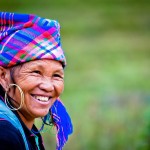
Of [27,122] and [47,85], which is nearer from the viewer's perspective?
[47,85]

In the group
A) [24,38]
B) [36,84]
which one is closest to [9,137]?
[36,84]

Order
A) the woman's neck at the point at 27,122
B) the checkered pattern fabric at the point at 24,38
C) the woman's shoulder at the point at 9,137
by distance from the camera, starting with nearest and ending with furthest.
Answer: the woman's shoulder at the point at 9,137 < the checkered pattern fabric at the point at 24,38 < the woman's neck at the point at 27,122

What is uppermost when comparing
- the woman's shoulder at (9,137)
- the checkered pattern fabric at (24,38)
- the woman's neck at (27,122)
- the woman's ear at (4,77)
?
the checkered pattern fabric at (24,38)

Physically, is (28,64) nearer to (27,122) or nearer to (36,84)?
(36,84)

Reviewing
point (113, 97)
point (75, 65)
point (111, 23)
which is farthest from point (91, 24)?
point (113, 97)

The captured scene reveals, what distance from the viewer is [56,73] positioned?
4.79 metres

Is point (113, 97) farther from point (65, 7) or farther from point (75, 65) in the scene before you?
point (65, 7)

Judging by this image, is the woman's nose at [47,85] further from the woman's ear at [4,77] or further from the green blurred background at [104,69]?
the green blurred background at [104,69]

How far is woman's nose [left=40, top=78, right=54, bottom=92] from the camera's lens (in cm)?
470

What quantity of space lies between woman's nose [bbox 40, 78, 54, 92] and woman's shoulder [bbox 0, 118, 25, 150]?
42cm

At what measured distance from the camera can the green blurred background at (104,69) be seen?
931 cm

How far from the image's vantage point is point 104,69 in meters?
18.6

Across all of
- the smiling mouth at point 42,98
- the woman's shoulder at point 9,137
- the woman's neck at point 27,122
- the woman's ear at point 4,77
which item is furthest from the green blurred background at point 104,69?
the woman's shoulder at point 9,137

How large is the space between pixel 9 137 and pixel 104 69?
14.4m
